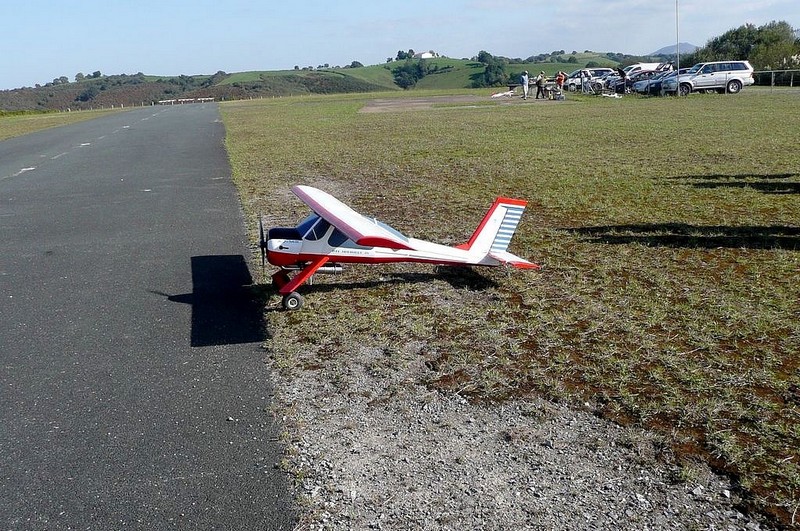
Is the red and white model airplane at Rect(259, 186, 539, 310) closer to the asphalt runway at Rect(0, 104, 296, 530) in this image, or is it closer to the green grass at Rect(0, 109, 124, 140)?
the asphalt runway at Rect(0, 104, 296, 530)

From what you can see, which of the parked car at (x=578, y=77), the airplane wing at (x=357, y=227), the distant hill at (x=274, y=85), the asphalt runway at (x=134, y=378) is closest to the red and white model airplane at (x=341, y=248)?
the airplane wing at (x=357, y=227)

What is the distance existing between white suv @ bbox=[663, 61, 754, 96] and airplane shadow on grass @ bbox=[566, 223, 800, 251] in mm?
34537

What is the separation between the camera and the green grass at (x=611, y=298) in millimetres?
4539

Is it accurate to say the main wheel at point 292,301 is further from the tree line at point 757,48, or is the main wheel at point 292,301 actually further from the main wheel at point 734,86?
the tree line at point 757,48

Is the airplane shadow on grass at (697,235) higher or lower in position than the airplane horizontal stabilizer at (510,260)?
lower

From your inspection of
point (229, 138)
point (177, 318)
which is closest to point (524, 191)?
point (177, 318)

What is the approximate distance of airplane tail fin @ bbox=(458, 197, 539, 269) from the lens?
728 cm

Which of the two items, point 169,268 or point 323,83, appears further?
point 323,83

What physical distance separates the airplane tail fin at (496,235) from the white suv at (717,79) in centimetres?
3726

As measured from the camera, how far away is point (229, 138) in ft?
86.0

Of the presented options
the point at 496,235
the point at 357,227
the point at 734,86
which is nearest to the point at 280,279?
the point at 357,227

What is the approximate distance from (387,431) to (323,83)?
144 meters

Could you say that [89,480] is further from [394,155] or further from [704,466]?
[394,155]

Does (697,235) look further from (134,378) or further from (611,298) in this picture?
(134,378)
